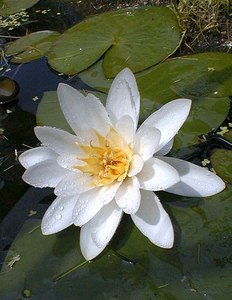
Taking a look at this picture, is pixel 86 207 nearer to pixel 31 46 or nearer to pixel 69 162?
pixel 69 162

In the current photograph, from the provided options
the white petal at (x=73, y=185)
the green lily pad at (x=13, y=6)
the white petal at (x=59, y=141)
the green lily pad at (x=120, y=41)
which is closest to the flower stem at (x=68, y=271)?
the white petal at (x=73, y=185)

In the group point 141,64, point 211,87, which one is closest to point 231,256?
point 211,87

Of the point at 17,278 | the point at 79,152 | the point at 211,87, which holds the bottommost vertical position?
the point at 17,278

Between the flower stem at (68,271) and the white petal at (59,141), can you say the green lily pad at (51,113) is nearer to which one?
the white petal at (59,141)

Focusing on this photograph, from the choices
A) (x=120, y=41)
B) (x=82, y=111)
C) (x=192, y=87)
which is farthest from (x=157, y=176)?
(x=120, y=41)

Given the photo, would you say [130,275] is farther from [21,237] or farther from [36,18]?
[36,18]

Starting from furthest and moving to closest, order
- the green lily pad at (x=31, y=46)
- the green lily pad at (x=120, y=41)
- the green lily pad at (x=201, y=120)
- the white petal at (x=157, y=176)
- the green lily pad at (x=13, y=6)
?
the green lily pad at (x=13, y=6), the green lily pad at (x=31, y=46), the green lily pad at (x=120, y=41), the green lily pad at (x=201, y=120), the white petal at (x=157, y=176)
